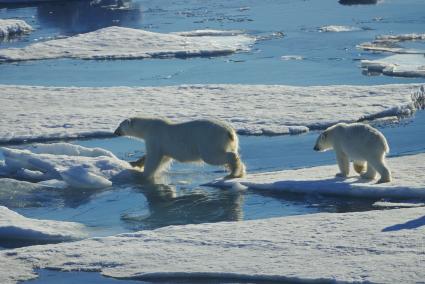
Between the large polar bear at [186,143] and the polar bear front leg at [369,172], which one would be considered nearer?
the polar bear front leg at [369,172]

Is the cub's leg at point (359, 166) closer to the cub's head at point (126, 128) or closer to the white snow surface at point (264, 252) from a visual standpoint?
the white snow surface at point (264, 252)

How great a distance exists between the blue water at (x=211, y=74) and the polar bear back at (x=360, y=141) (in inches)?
19.4

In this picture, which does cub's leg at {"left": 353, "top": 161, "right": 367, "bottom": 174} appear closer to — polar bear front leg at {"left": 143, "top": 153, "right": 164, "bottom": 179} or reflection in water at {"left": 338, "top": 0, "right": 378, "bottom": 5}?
polar bear front leg at {"left": 143, "top": 153, "right": 164, "bottom": 179}

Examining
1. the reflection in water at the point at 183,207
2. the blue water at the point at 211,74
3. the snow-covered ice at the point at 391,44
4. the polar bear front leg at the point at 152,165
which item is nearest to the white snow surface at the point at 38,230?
the blue water at the point at 211,74

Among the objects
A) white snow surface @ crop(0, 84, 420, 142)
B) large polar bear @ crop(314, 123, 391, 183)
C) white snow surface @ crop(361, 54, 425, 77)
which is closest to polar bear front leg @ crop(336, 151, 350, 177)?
large polar bear @ crop(314, 123, 391, 183)

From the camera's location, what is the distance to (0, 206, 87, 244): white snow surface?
332 inches

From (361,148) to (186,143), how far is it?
1889mm

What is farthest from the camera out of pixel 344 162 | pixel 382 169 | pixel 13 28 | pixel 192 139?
pixel 13 28

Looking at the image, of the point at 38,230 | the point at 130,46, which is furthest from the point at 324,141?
the point at 130,46

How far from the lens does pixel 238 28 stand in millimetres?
22859

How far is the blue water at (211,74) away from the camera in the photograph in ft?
30.5

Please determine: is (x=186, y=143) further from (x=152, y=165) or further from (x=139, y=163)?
(x=139, y=163)

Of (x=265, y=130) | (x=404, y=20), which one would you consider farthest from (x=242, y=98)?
(x=404, y=20)

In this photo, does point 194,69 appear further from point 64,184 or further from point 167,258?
point 167,258
